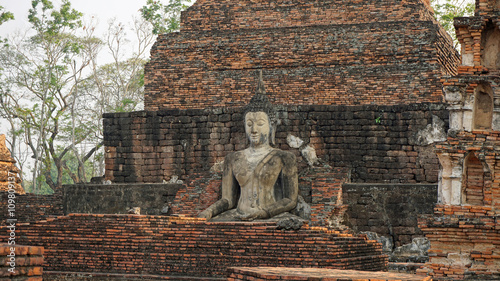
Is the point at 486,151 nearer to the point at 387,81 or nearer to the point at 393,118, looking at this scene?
the point at 393,118

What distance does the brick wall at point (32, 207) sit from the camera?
749 inches

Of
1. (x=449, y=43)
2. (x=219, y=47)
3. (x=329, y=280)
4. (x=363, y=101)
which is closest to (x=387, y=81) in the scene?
(x=363, y=101)

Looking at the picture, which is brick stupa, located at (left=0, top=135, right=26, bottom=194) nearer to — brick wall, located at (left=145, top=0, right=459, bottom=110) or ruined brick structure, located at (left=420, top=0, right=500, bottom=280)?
brick wall, located at (left=145, top=0, right=459, bottom=110)

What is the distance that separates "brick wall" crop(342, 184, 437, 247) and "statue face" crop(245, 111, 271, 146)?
60.7 inches

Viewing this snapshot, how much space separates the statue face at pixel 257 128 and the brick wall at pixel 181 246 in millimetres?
1968

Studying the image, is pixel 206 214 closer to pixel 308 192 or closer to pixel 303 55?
pixel 308 192

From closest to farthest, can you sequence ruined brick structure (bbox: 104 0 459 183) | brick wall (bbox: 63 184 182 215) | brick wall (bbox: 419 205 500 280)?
brick wall (bbox: 419 205 500 280)
brick wall (bbox: 63 184 182 215)
ruined brick structure (bbox: 104 0 459 183)

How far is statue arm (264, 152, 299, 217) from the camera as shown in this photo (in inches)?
578

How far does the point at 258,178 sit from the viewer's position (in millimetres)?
14922

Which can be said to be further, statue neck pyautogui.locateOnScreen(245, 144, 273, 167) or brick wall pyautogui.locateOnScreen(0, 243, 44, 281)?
statue neck pyautogui.locateOnScreen(245, 144, 273, 167)

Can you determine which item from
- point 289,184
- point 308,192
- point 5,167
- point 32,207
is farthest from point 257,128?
point 5,167

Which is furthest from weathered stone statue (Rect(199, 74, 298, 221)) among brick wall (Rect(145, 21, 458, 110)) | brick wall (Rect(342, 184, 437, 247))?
brick wall (Rect(145, 21, 458, 110))

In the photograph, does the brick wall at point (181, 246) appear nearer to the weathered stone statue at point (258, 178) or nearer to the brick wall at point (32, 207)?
the weathered stone statue at point (258, 178)

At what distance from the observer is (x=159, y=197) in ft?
52.7
